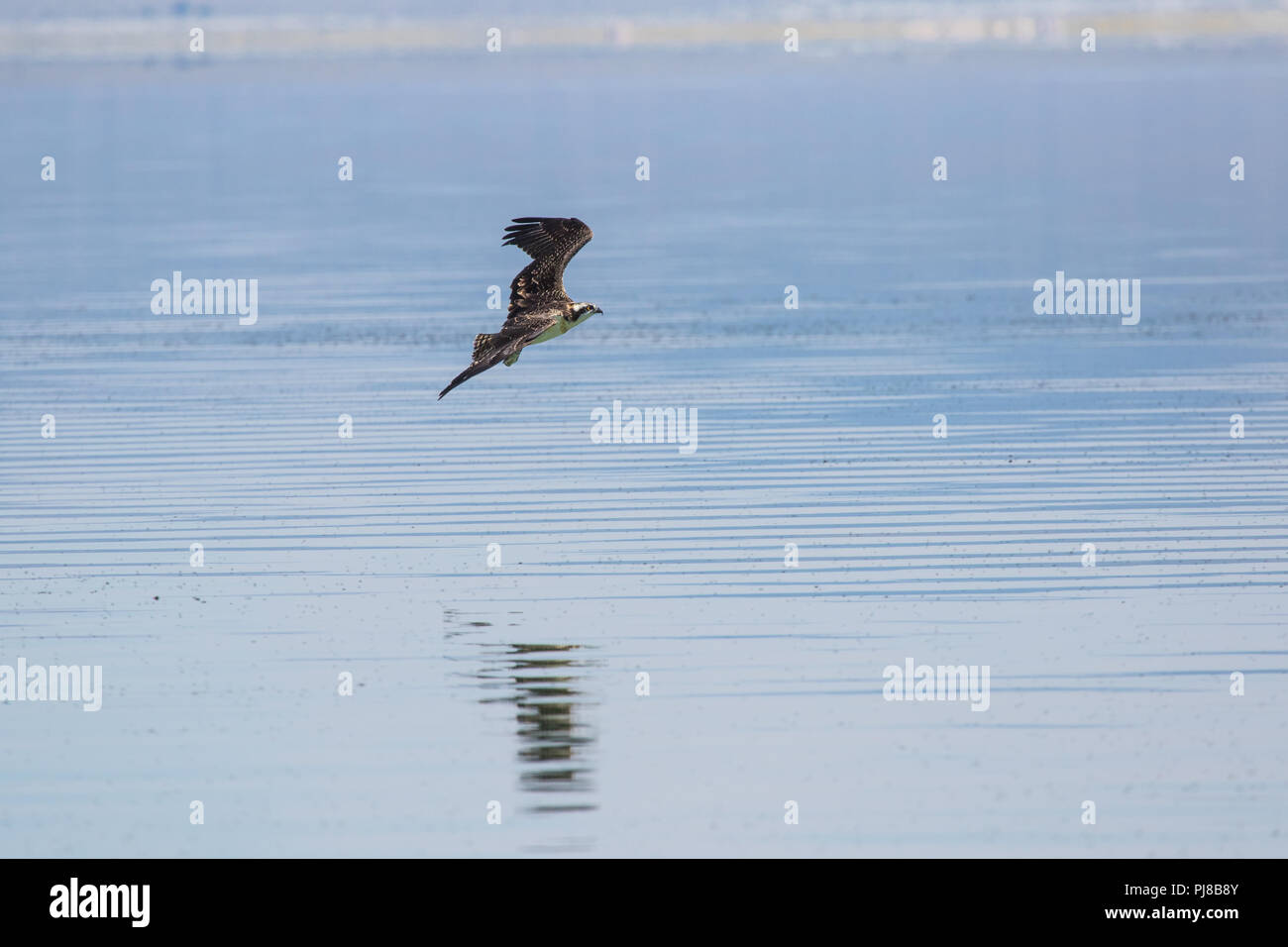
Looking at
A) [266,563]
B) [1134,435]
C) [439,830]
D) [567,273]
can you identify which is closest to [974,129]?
[567,273]

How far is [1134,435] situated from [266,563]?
1189 cm

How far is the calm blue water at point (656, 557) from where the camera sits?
1695 centimetres

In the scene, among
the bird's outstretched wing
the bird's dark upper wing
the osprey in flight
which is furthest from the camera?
the bird's dark upper wing

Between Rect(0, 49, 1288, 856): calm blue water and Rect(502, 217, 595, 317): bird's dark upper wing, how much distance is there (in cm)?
240

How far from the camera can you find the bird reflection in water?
17.0m

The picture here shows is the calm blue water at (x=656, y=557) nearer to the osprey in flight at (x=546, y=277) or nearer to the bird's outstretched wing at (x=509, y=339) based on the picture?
the bird's outstretched wing at (x=509, y=339)

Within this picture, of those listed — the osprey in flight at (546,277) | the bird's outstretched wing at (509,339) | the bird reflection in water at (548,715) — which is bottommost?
the bird reflection in water at (548,715)

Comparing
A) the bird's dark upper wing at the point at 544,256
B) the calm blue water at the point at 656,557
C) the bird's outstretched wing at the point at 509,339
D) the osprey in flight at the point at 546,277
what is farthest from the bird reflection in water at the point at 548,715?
the bird's dark upper wing at the point at 544,256

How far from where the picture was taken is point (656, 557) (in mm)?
24125

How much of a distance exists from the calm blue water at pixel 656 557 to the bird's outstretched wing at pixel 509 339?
206 cm

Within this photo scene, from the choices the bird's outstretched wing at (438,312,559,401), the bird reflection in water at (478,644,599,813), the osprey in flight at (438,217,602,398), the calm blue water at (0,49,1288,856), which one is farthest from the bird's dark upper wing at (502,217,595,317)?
the bird reflection in water at (478,644,599,813)

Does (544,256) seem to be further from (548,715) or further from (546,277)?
(548,715)

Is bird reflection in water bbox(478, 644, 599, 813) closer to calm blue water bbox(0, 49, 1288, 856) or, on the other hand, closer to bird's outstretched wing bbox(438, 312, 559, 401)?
calm blue water bbox(0, 49, 1288, 856)
